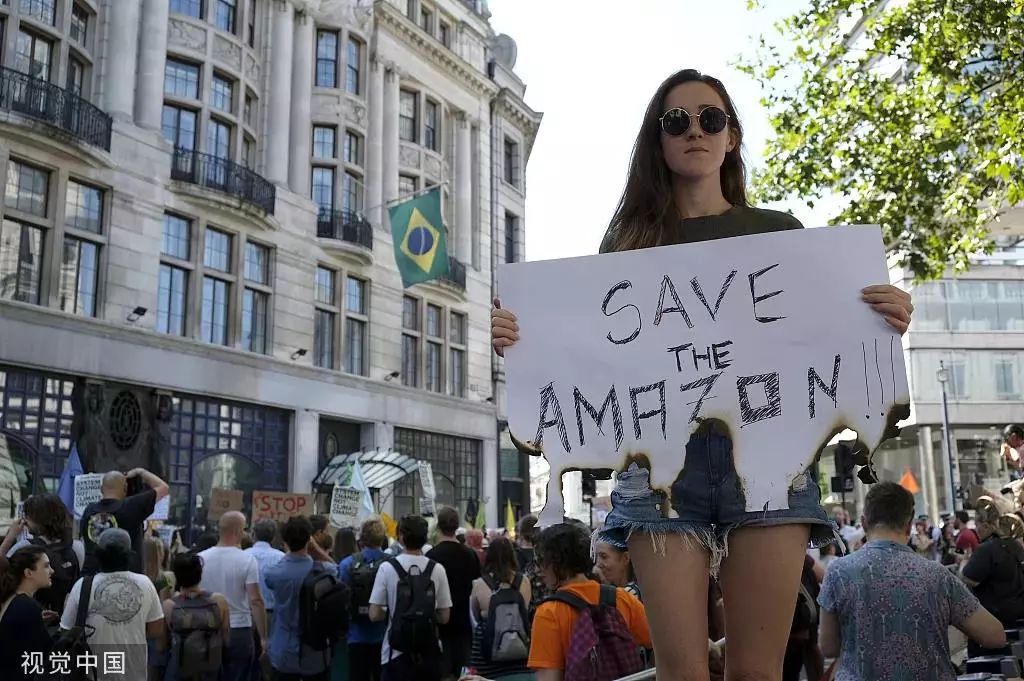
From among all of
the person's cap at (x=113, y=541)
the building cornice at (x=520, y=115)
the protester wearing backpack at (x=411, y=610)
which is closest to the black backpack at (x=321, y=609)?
the protester wearing backpack at (x=411, y=610)

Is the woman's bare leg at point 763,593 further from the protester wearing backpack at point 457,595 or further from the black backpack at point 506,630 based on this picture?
the protester wearing backpack at point 457,595

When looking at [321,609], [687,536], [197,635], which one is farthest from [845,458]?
[687,536]

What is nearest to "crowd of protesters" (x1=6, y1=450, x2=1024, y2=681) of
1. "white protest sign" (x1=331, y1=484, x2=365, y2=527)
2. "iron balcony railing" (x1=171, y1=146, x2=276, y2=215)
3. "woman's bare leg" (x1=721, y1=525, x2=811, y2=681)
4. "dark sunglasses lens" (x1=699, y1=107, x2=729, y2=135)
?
"woman's bare leg" (x1=721, y1=525, x2=811, y2=681)

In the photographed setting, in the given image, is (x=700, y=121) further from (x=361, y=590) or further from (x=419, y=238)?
(x=419, y=238)

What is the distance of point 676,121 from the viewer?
275 cm

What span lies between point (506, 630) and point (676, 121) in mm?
4907

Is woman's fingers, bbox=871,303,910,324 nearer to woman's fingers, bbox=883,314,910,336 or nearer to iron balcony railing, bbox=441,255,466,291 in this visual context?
woman's fingers, bbox=883,314,910,336

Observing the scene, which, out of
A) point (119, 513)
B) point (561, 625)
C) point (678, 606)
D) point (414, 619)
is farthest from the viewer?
point (414, 619)

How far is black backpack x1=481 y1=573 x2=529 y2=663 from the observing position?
267 inches

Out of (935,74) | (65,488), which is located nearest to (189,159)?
(65,488)

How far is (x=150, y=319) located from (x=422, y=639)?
53.6 ft

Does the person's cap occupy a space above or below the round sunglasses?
below

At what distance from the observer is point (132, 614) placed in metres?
6.69

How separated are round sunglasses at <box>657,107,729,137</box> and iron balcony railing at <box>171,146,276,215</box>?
22.4m
